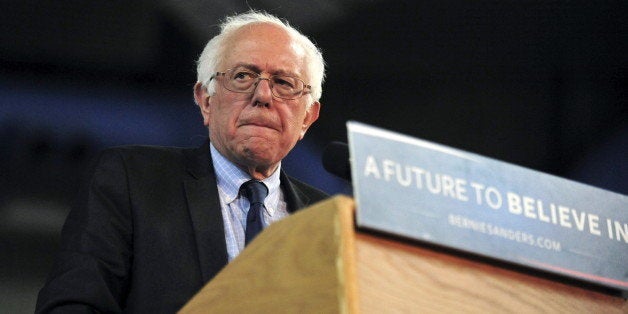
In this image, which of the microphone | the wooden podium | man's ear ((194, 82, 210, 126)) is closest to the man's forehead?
man's ear ((194, 82, 210, 126))

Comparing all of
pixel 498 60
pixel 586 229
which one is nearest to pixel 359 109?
pixel 498 60

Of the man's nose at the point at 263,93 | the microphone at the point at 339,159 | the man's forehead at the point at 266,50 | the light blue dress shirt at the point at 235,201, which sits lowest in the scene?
the light blue dress shirt at the point at 235,201

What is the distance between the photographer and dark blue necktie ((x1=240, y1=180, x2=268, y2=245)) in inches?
64.8

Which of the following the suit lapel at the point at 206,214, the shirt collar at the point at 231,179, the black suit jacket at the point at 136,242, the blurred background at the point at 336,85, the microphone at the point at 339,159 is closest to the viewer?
the microphone at the point at 339,159

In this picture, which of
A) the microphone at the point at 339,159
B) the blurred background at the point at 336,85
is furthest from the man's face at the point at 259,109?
the microphone at the point at 339,159

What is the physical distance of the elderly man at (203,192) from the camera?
149cm

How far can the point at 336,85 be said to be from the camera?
2.61 m

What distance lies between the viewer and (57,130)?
230 cm

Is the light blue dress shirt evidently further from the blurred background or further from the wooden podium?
the wooden podium

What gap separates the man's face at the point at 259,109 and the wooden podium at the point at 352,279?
1029mm

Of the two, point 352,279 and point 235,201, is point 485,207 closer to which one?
point 352,279

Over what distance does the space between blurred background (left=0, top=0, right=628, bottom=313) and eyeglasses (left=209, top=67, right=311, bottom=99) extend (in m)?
0.47

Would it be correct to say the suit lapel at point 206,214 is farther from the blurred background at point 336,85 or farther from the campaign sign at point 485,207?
the campaign sign at point 485,207

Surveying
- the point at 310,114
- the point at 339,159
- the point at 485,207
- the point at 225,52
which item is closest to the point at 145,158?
the point at 225,52
